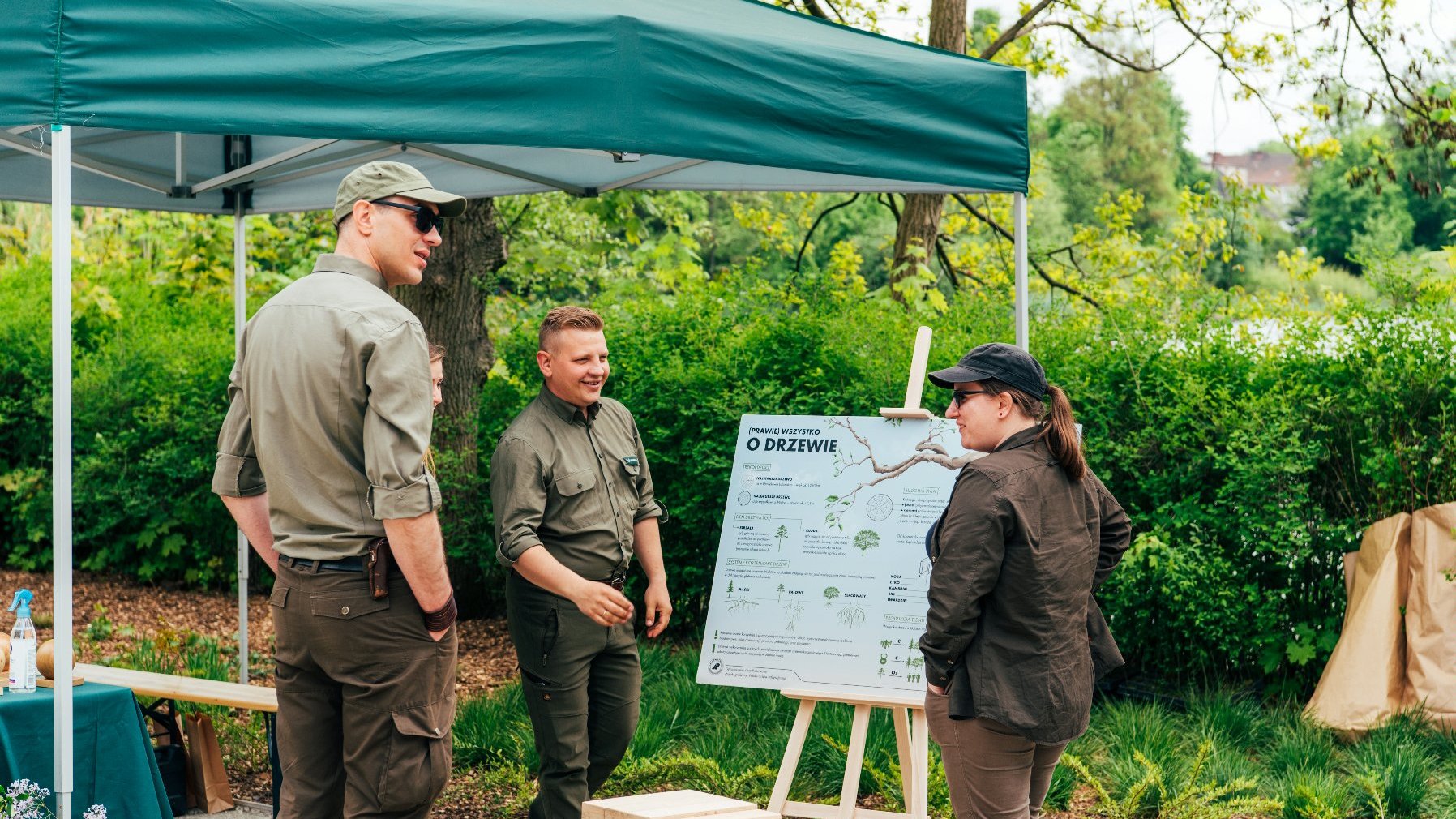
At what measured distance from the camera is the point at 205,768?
4520 millimetres

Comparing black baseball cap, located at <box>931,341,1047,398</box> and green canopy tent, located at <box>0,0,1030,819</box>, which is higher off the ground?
green canopy tent, located at <box>0,0,1030,819</box>

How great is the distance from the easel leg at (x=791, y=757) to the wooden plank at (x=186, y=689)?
1521mm

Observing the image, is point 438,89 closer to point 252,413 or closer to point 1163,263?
point 252,413

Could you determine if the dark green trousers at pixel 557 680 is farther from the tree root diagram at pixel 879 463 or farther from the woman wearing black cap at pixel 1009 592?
the woman wearing black cap at pixel 1009 592

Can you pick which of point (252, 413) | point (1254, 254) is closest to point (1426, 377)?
point (252, 413)

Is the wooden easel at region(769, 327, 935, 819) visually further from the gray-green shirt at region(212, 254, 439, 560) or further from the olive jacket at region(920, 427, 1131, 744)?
the gray-green shirt at region(212, 254, 439, 560)

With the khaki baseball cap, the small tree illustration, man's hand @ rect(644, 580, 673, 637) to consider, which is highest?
the khaki baseball cap

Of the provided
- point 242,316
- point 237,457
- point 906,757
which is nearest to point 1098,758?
point 906,757

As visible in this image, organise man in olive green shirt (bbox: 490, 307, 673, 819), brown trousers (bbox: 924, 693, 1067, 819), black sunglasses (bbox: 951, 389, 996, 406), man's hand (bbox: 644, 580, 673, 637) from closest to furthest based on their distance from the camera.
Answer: brown trousers (bbox: 924, 693, 1067, 819) → black sunglasses (bbox: 951, 389, 996, 406) → man in olive green shirt (bbox: 490, 307, 673, 819) → man's hand (bbox: 644, 580, 673, 637)

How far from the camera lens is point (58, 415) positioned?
308 centimetres

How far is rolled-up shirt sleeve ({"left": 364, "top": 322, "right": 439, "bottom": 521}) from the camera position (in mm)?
2650

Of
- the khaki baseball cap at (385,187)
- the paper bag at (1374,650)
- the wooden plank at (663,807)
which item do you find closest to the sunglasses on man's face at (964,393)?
the wooden plank at (663,807)

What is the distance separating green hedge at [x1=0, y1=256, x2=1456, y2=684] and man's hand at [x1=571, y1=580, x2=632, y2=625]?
2444 mm

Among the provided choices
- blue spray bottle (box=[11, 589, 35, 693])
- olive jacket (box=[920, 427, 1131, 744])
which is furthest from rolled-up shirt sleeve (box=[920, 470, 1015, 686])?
blue spray bottle (box=[11, 589, 35, 693])
